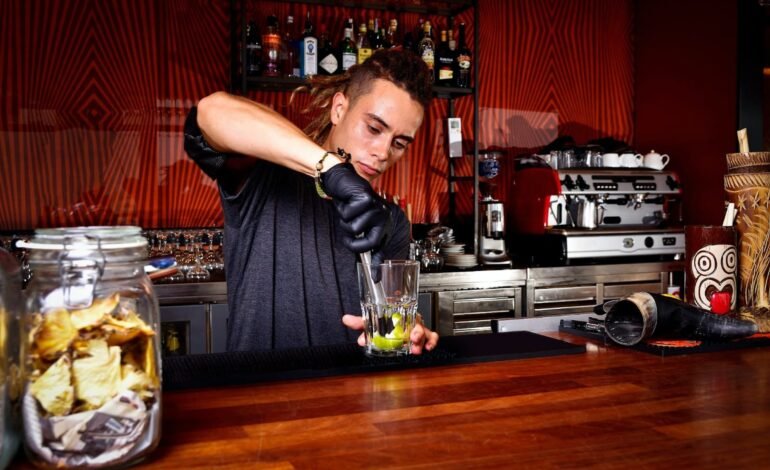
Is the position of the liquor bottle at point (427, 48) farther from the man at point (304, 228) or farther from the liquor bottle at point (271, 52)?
the man at point (304, 228)

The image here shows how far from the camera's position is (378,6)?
3.97m

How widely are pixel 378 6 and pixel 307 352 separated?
307 cm

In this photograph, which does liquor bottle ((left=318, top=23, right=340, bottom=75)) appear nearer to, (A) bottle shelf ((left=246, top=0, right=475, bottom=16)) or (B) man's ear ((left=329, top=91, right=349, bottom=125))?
(A) bottle shelf ((left=246, top=0, right=475, bottom=16))

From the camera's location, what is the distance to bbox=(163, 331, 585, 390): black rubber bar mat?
114 centimetres

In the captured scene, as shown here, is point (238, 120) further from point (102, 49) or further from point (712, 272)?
point (102, 49)

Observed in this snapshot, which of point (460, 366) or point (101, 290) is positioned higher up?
point (101, 290)

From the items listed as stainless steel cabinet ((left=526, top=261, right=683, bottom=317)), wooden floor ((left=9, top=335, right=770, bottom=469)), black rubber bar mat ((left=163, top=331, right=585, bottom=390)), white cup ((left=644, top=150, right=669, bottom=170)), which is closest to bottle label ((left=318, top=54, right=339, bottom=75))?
stainless steel cabinet ((left=526, top=261, right=683, bottom=317))

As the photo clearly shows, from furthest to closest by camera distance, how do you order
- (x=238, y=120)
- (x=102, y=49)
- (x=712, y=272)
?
(x=102, y=49) < (x=712, y=272) < (x=238, y=120)

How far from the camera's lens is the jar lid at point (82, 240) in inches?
29.1

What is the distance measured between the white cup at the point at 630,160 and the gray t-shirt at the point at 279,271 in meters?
2.75

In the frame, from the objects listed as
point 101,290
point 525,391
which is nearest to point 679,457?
point 525,391

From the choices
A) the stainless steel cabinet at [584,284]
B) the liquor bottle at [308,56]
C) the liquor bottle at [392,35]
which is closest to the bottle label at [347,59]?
the liquor bottle at [308,56]

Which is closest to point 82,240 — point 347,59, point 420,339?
point 420,339

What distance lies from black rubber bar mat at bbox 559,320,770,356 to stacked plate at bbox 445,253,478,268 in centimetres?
186
